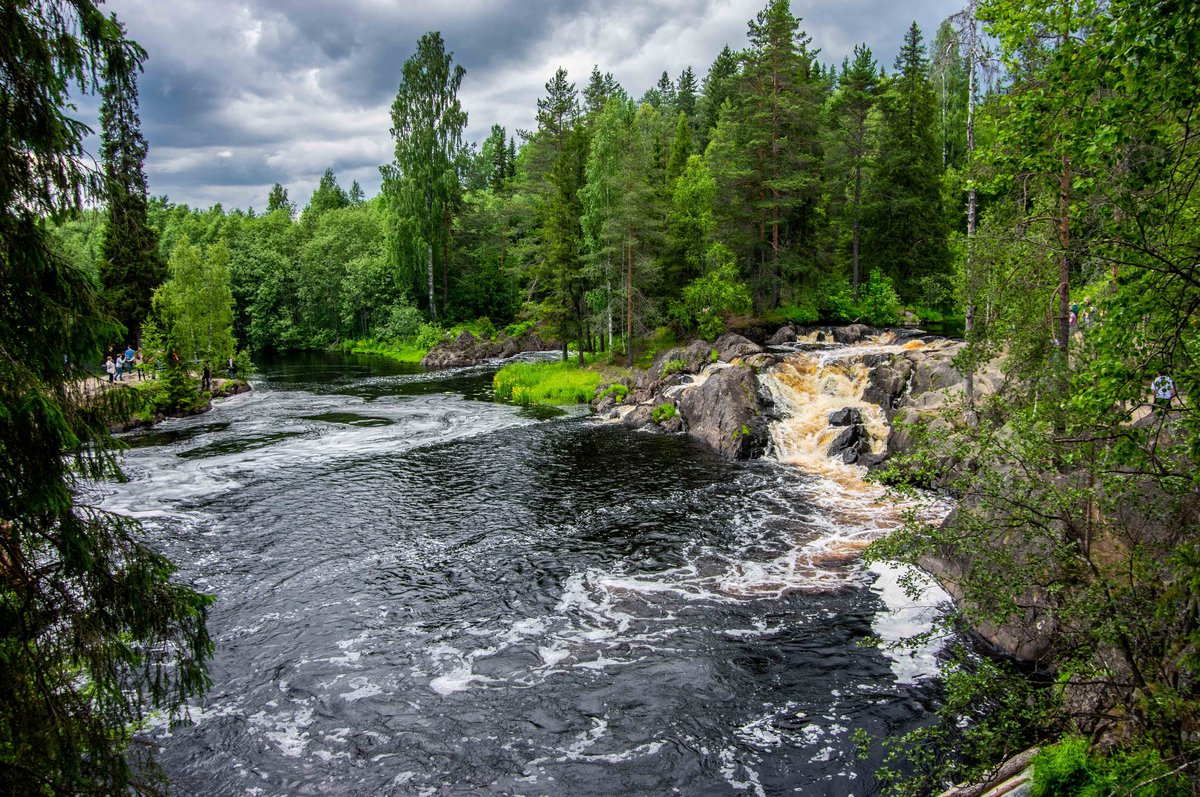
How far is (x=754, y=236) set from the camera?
49.1 meters

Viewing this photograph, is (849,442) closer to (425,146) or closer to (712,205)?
(712,205)

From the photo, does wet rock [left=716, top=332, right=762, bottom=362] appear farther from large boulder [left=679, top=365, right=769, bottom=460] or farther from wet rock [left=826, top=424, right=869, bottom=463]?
wet rock [left=826, top=424, right=869, bottom=463]

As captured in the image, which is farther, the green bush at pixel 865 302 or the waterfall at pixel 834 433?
the green bush at pixel 865 302

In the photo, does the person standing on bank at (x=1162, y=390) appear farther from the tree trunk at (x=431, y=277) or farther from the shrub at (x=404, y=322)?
the shrub at (x=404, y=322)

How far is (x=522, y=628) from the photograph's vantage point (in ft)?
46.6

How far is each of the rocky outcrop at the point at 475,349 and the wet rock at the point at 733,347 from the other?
2724 cm

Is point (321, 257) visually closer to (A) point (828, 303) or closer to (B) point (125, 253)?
(A) point (828, 303)

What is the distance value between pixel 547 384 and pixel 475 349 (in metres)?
24.0

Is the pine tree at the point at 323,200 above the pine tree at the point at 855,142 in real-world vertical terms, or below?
above

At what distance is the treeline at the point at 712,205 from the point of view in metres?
45.1

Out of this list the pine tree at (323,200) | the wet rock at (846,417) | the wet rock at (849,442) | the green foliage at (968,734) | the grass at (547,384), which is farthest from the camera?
the pine tree at (323,200)

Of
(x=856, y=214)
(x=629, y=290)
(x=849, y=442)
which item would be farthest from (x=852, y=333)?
(x=849, y=442)

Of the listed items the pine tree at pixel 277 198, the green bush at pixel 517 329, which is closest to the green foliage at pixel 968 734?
the green bush at pixel 517 329

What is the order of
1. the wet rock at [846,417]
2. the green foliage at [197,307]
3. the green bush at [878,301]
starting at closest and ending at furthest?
the wet rock at [846,417] < the green foliage at [197,307] < the green bush at [878,301]
